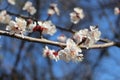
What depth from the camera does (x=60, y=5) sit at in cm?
1033

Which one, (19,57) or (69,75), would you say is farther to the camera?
(69,75)

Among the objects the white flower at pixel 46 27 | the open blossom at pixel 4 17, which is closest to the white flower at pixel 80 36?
the white flower at pixel 46 27

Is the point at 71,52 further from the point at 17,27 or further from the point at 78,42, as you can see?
the point at 17,27

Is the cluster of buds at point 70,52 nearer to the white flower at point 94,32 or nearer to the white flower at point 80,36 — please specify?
the white flower at point 80,36

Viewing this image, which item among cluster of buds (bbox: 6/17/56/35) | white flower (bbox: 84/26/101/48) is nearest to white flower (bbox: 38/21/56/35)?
cluster of buds (bbox: 6/17/56/35)

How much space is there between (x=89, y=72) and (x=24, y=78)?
2.57 m

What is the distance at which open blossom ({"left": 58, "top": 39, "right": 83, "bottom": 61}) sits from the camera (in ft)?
10.5

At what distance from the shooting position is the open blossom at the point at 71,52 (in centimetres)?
320

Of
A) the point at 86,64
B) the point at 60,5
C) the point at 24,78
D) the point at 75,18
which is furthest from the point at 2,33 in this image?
the point at 86,64

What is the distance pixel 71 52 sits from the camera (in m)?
3.26

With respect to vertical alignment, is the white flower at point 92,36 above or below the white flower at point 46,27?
below

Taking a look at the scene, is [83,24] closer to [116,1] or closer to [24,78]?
[116,1]

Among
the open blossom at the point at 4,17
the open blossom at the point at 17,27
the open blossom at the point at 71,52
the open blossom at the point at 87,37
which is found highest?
the open blossom at the point at 4,17

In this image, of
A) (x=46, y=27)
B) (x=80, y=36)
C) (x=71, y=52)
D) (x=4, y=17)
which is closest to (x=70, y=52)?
(x=71, y=52)
